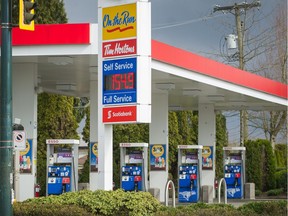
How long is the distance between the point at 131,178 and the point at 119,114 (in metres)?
10.4

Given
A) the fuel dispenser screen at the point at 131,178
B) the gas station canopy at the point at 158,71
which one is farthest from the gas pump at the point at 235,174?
the fuel dispenser screen at the point at 131,178

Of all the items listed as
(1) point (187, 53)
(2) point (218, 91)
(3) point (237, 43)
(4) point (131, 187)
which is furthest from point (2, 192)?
(3) point (237, 43)

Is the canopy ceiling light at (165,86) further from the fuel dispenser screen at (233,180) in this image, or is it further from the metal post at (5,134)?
the metal post at (5,134)

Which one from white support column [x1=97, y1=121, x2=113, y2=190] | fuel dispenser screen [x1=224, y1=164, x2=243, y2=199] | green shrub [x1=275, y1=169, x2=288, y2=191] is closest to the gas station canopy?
fuel dispenser screen [x1=224, y1=164, x2=243, y2=199]

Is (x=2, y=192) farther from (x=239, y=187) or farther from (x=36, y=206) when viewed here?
(x=239, y=187)

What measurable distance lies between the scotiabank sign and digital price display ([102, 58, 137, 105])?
15cm

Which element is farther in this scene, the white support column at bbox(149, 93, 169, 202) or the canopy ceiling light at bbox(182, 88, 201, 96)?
the white support column at bbox(149, 93, 169, 202)

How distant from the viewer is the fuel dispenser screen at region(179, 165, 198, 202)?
1160 inches

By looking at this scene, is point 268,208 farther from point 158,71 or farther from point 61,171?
point 61,171

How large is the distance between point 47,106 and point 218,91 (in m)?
9.31

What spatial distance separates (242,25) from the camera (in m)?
48.6

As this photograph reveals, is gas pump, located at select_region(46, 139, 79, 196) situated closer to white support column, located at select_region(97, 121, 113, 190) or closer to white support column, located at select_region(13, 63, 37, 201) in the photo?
white support column, located at select_region(13, 63, 37, 201)

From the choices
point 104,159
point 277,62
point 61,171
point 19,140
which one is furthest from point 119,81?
point 277,62

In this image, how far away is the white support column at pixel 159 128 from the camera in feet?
99.2
